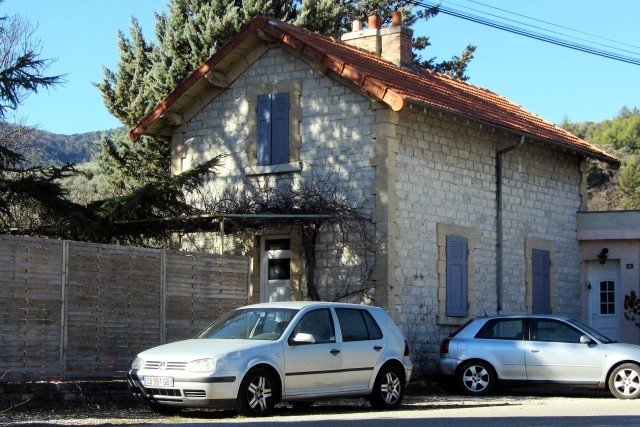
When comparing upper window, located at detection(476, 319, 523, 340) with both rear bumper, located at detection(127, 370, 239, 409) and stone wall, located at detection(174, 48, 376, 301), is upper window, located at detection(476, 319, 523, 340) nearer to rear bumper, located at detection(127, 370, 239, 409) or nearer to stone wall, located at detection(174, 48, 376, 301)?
stone wall, located at detection(174, 48, 376, 301)

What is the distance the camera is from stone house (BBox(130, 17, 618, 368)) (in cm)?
1994

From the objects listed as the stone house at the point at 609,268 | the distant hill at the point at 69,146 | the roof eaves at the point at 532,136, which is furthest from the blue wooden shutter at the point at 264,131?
the distant hill at the point at 69,146

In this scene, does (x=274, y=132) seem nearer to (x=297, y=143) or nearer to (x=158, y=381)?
(x=297, y=143)

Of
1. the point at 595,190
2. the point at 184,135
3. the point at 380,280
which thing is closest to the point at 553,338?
the point at 380,280

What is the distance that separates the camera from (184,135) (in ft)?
74.9

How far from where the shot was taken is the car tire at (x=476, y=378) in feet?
59.9

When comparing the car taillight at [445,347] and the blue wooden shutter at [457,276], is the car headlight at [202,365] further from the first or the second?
the blue wooden shutter at [457,276]

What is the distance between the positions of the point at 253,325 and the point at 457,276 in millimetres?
7942

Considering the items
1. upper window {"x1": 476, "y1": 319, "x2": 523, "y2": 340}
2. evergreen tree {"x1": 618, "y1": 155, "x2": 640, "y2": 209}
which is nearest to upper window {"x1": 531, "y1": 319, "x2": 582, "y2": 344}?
upper window {"x1": 476, "y1": 319, "x2": 523, "y2": 340}

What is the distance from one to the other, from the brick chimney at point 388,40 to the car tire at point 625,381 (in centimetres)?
921

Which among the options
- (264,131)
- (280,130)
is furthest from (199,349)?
(264,131)

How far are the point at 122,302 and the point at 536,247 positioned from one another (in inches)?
427

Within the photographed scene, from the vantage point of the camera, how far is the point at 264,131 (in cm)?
2141

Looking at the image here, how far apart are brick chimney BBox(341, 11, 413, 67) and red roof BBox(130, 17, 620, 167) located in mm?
331
